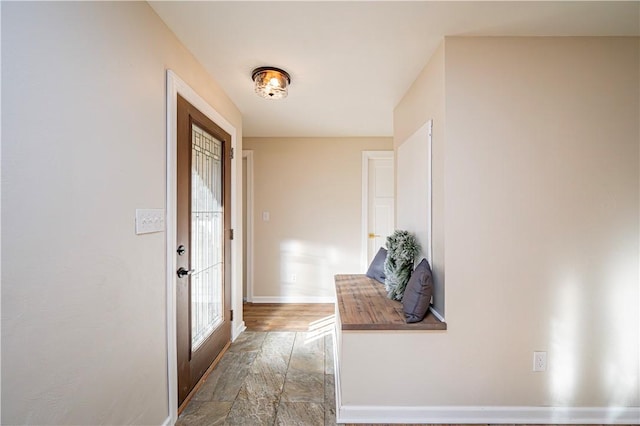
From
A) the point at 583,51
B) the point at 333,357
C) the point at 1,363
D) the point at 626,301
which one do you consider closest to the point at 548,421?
the point at 626,301

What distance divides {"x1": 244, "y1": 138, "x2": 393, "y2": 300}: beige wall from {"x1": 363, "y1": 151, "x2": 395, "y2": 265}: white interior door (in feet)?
0.50

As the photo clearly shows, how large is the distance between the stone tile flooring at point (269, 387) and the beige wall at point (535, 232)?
431 mm

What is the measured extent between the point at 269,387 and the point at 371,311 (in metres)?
0.90

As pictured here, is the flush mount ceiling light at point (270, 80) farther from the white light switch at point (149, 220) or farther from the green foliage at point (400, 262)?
the green foliage at point (400, 262)

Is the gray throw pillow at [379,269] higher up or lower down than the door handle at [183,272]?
lower down

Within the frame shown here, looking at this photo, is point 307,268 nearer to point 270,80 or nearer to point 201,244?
point 201,244

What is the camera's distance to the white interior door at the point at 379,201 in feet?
12.9

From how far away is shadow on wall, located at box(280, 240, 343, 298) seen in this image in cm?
390

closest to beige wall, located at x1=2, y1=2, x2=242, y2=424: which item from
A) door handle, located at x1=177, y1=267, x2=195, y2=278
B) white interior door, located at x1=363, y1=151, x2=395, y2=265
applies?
door handle, located at x1=177, y1=267, x2=195, y2=278

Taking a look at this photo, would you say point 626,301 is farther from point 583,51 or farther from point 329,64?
point 329,64

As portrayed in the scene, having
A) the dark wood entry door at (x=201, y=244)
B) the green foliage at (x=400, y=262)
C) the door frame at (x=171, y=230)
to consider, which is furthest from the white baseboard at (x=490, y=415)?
the dark wood entry door at (x=201, y=244)

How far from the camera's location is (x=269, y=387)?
1980mm

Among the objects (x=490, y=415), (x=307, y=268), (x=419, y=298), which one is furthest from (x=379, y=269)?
(x=307, y=268)

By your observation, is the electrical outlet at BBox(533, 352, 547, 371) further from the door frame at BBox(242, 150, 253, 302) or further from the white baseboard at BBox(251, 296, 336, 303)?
the door frame at BBox(242, 150, 253, 302)
